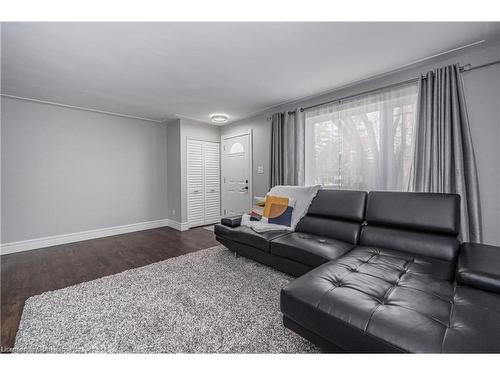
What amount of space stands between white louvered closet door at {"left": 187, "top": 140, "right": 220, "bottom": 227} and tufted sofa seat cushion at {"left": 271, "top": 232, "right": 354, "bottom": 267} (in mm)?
2828

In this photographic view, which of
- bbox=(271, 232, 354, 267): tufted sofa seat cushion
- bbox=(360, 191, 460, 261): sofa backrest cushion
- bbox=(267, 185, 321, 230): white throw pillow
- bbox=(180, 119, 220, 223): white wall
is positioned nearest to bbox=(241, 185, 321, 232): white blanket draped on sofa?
bbox=(267, 185, 321, 230): white throw pillow

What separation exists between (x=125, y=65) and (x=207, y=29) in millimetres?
1145

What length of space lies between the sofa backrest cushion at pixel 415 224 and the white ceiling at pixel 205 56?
145 centimetres

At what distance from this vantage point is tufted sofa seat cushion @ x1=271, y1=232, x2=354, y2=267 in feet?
6.57

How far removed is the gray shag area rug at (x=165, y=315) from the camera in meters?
1.43

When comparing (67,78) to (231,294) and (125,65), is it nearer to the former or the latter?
(125,65)

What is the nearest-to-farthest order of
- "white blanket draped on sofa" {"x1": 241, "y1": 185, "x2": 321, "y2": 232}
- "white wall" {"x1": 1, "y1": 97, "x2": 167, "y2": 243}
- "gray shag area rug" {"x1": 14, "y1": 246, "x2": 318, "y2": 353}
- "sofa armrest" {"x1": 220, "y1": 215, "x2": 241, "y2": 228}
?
"gray shag area rug" {"x1": 14, "y1": 246, "x2": 318, "y2": 353} → "white blanket draped on sofa" {"x1": 241, "y1": 185, "x2": 321, "y2": 232} → "sofa armrest" {"x1": 220, "y1": 215, "x2": 241, "y2": 228} → "white wall" {"x1": 1, "y1": 97, "x2": 167, "y2": 243}

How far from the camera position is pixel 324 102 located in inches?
131

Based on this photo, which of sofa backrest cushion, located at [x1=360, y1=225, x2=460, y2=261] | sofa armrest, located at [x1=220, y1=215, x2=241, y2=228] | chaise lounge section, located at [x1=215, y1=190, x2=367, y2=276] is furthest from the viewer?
sofa armrest, located at [x1=220, y1=215, x2=241, y2=228]

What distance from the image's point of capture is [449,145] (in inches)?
87.1

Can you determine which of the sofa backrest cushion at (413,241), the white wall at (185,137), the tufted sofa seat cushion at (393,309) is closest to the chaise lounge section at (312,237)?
the sofa backrest cushion at (413,241)

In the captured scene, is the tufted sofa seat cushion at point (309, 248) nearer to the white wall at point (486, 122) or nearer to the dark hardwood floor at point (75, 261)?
the white wall at point (486, 122)

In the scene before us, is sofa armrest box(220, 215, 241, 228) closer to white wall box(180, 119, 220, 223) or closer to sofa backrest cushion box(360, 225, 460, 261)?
sofa backrest cushion box(360, 225, 460, 261)

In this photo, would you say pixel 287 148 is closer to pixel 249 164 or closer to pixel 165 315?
pixel 249 164
